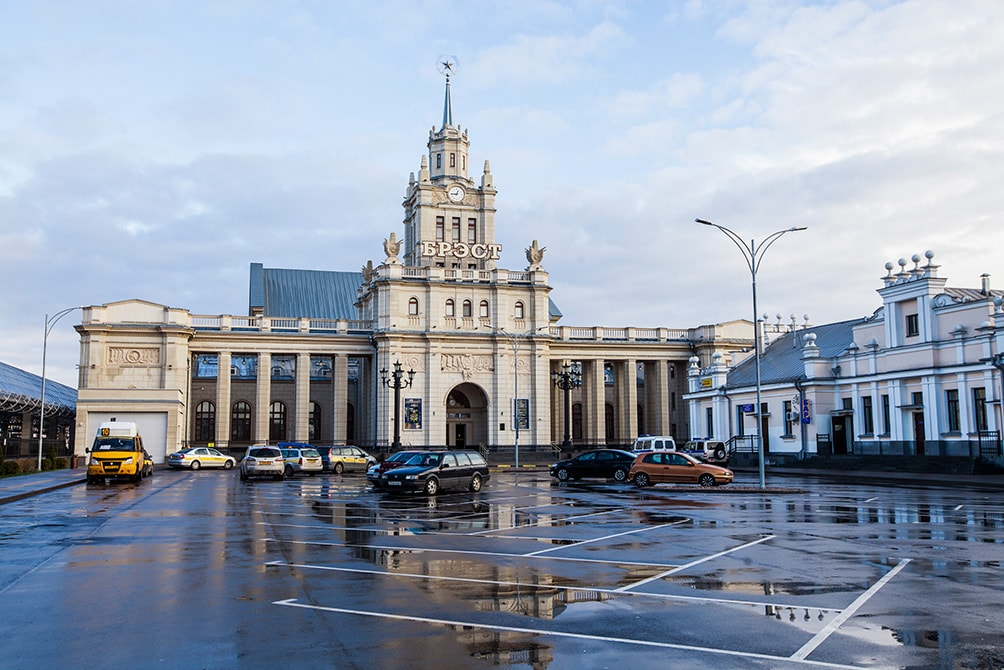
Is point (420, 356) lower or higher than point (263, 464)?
higher

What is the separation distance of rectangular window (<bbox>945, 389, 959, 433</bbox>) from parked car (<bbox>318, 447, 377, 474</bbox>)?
3178 centimetres

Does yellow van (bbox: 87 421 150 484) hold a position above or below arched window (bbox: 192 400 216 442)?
below

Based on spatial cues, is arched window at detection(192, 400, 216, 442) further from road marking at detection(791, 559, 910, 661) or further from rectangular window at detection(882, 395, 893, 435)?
road marking at detection(791, 559, 910, 661)

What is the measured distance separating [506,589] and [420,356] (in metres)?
62.0

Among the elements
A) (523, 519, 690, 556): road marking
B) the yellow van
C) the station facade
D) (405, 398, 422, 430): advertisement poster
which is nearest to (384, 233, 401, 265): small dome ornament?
the station facade

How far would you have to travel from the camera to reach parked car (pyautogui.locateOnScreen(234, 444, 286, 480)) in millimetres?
41781

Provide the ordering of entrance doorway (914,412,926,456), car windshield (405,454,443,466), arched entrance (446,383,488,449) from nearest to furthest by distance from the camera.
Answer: car windshield (405,454,443,466) → entrance doorway (914,412,926,456) → arched entrance (446,383,488,449)

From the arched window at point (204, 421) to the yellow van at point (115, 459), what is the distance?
39.9 metres

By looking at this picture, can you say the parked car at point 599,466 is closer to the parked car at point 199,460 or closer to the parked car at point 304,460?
the parked car at point 304,460

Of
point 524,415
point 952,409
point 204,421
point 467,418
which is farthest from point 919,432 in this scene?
point 204,421

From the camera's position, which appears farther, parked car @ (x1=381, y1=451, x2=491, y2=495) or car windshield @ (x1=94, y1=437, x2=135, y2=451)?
car windshield @ (x1=94, y1=437, x2=135, y2=451)

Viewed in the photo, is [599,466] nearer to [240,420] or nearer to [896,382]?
[896,382]

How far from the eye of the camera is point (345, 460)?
53.4m

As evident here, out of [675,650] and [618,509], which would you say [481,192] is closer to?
[618,509]
